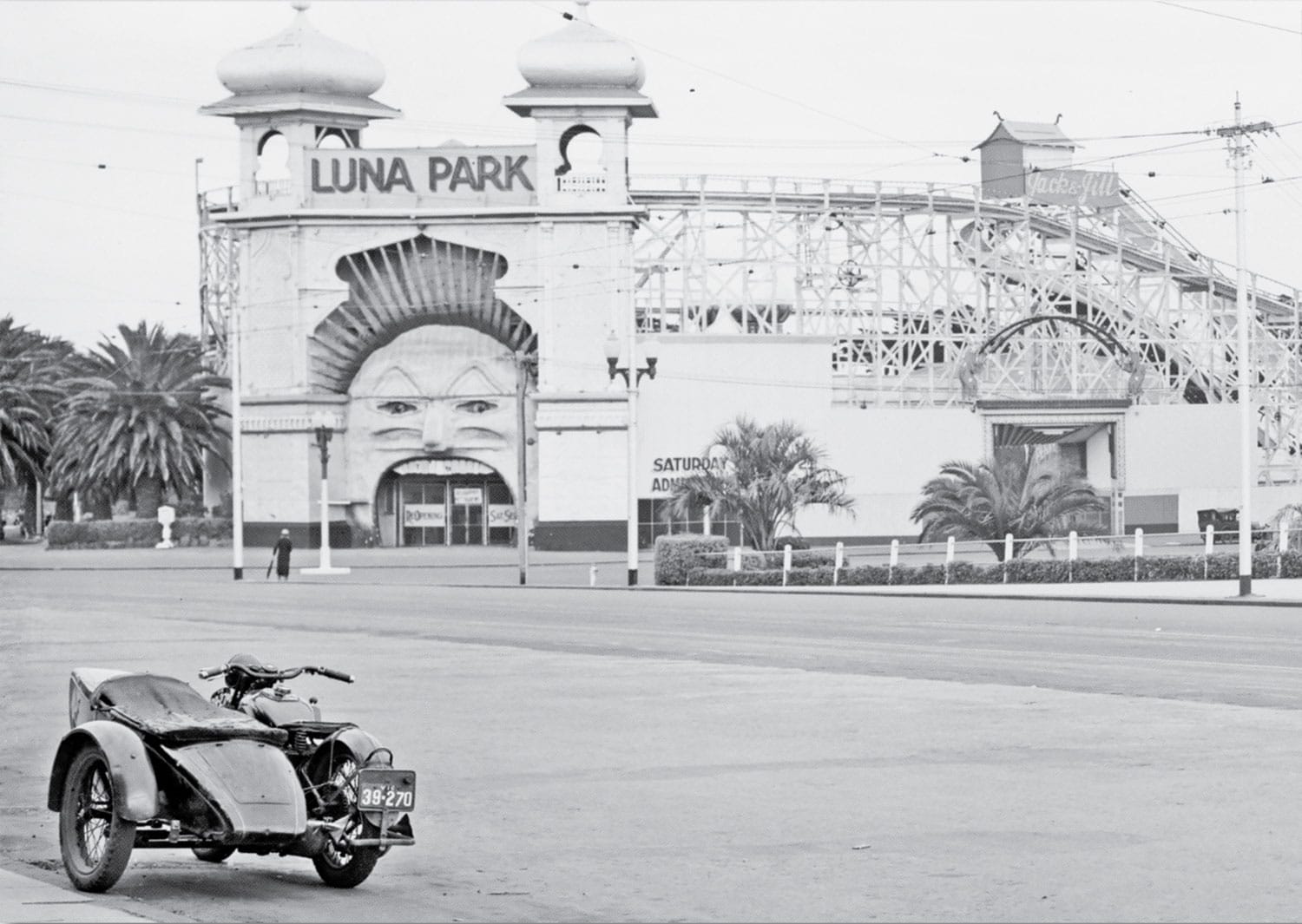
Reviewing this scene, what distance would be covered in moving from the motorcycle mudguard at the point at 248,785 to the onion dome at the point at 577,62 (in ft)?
202

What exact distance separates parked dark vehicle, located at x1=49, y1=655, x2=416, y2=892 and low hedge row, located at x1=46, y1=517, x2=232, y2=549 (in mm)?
64810

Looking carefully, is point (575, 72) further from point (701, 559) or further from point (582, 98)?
point (701, 559)

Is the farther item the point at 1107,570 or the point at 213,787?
the point at 1107,570

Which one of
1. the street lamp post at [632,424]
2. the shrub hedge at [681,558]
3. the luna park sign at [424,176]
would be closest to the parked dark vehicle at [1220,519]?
the shrub hedge at [681,558]

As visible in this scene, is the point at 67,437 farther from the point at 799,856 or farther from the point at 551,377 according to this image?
the point at 799,856

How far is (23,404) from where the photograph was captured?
78.4 m

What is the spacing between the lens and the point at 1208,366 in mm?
76188

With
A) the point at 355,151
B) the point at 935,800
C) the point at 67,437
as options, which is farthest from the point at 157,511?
the point at 935,800

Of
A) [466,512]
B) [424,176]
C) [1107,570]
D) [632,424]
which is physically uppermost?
[424,176]

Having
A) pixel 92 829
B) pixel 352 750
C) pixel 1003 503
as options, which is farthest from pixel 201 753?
pixel 1003 503

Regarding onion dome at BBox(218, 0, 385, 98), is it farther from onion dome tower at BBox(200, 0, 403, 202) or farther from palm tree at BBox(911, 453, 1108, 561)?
palm tree at BBox(911, 453, 1108, 561)

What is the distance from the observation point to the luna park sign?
6950 centimetres

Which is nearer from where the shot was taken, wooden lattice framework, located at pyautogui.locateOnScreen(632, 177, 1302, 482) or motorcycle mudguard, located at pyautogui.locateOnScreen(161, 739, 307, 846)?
motorcycle mudguard, located at pyautogui.locateOnScreen(161, 739, 307, 846)

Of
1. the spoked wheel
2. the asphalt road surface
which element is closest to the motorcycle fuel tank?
the spoked wheel
